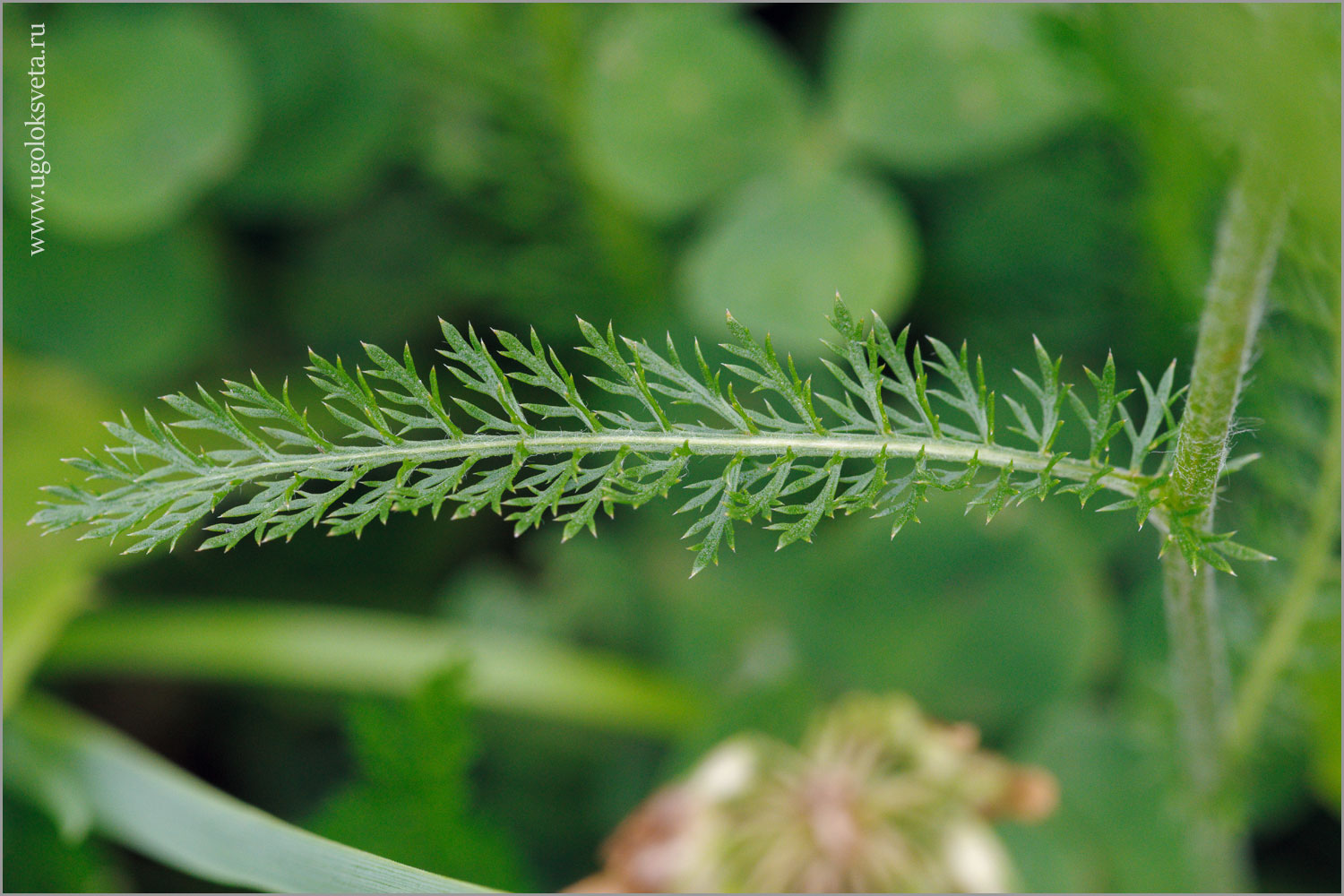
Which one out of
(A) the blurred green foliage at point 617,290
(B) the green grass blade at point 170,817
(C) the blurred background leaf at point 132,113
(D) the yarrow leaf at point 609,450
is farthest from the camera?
(C) the blurred background leaf at point 132,113

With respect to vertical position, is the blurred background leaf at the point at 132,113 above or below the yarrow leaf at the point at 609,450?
above

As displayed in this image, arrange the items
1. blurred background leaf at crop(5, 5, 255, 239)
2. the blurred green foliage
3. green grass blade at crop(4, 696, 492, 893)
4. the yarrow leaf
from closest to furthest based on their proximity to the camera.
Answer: the yarrow leaf → green grass blade at crop(4, 696, 492, 893) → the blurred green foliage → blurred background leaf at crop(5, 5, 255, 239)

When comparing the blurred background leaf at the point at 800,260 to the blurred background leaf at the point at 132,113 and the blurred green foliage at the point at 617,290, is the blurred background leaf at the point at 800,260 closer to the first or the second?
the blurred green foliage at the point at 617,290

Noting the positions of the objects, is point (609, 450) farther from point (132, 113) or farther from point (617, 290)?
point (132, 113)

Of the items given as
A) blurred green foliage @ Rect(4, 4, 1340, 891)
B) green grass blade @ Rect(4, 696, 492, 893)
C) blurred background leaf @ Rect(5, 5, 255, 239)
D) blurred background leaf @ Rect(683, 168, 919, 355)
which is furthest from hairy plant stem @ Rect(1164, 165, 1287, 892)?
blurred background leaf @ Rect(5, 5, 255, 239)

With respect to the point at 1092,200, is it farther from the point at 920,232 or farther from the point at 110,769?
the point at 110,769

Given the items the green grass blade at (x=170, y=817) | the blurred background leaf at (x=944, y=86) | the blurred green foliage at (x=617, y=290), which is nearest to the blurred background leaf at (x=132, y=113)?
the blurred green foliage at (x=617, y=290)

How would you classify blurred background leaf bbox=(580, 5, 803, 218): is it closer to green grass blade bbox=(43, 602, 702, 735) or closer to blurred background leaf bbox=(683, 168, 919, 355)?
blurred background leaf bbox=(683, 168, 919, 355)
